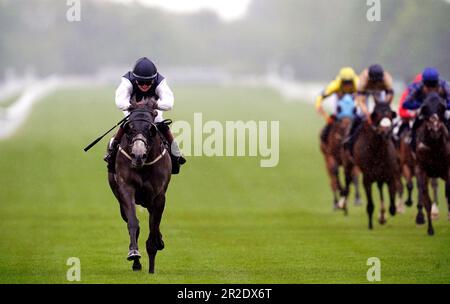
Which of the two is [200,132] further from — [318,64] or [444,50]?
[318,64]

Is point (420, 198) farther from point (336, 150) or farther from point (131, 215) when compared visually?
point (131, 215)

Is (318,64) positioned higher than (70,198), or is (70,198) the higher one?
(318,64)

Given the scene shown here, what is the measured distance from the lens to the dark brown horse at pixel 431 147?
654 inches

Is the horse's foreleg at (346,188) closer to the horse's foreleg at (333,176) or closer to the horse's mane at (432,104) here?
the horse's foreleg at (333,176)

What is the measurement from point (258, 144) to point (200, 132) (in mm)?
2902

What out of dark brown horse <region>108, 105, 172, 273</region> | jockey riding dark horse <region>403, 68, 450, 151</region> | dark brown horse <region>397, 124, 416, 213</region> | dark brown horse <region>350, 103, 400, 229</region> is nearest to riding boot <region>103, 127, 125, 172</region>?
dark brown horse <region>108, 105, 172, 273</region>

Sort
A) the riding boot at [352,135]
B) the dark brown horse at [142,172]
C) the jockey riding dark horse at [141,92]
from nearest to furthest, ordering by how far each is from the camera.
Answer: the dark brown horse at [142,172] < the jockey riding dark horse at [141,92] < the riding boot at [352,135]

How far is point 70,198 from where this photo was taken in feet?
77.5

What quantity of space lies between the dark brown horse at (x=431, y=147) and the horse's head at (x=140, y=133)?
4738mm

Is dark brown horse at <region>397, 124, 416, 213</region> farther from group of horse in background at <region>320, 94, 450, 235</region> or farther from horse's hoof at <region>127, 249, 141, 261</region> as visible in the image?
horse's hoof at <region>127, 249, 141, 261</region>

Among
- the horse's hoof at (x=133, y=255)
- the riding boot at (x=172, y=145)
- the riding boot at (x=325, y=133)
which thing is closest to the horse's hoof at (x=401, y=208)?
the riding boot at (x=325, y=133)
